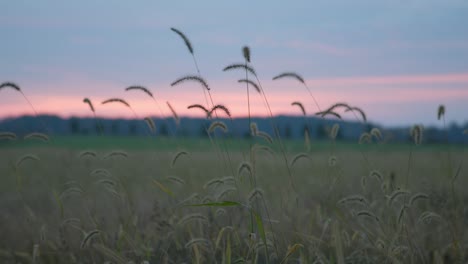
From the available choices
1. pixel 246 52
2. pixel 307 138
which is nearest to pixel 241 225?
pixel 307 138

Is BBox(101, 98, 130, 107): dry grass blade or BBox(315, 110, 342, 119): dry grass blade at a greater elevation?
BBox(101, 98, 130, 107): dry grass blade

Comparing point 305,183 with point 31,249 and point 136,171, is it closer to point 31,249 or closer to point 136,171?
point 136,171

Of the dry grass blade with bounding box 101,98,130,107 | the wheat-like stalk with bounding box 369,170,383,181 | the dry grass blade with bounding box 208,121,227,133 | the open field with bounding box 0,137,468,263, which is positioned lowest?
the open field with bounding box 0,137,468,263

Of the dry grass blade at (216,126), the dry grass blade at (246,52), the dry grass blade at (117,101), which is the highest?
the dry grass blade at (246,52)

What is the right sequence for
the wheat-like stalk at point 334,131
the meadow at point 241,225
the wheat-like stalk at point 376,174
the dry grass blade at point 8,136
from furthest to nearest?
the wheat-like stalk at point 334,131, the dry grass blade at point 8,136, the wheat-like stalk at point 376,174, the meadow at point 241,225

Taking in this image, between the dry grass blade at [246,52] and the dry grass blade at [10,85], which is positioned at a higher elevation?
the dry grass blade at [246,52]

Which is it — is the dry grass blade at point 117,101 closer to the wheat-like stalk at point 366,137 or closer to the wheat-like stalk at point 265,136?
the wheat-like stalk at point 265,136

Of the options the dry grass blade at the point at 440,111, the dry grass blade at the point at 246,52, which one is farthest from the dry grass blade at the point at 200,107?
the dry grass blade at the point at 440,111

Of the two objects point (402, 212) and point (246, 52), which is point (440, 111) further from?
point (246, 52)

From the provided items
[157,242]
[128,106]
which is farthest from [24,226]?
[128,106]

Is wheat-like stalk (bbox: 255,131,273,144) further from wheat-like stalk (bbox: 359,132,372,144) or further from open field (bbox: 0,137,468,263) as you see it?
wheat-like stalk (bbox: 359,132,372,144)

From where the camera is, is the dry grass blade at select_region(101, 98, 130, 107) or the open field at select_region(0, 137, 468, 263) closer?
the open field at select_region(0, 137, 468, 263)

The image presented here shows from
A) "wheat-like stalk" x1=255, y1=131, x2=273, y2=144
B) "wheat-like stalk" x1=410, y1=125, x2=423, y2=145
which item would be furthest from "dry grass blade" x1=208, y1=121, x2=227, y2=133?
"wheat-like stalk" x1=410, y1=125, x2=423, y2=145

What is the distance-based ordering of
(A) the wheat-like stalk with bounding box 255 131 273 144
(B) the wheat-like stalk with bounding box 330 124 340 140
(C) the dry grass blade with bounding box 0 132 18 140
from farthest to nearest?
(B) the wheat-like stalk with bounding box 330 124 340 140
(C) the dry grass blade with bounding box 0 132 18 140
(A) the wheat-like stalk with bounding box 255 131 273 144
